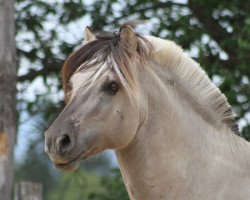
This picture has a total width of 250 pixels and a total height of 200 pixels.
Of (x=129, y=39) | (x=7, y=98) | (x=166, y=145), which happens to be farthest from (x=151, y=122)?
(x=7, y=98)

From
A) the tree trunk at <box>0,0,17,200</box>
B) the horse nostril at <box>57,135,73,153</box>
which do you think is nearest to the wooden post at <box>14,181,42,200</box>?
the tree trunk at <box>0,0,17,200</box>

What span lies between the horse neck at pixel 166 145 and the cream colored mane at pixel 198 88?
2.4 inches

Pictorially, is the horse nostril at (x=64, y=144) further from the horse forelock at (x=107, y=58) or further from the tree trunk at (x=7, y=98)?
the tree trunk at (x=7, y=98)

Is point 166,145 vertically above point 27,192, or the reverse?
point 166,145

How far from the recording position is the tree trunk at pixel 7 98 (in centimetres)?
753

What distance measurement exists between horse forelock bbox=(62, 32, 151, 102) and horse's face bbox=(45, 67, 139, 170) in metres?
0.05

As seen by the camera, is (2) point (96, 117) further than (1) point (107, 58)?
No

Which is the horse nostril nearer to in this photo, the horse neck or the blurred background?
the horse neck

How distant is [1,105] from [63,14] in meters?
2.93

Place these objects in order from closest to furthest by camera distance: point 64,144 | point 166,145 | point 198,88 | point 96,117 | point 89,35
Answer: point 64,144 < point 96,117 < point 166,145 < point 198,88 < point 89,35

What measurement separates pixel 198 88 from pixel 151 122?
38 centimetres

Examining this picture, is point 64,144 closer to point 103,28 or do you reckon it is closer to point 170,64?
point 170,64

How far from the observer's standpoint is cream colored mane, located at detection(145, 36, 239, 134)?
211 inches

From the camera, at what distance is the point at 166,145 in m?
5.21
